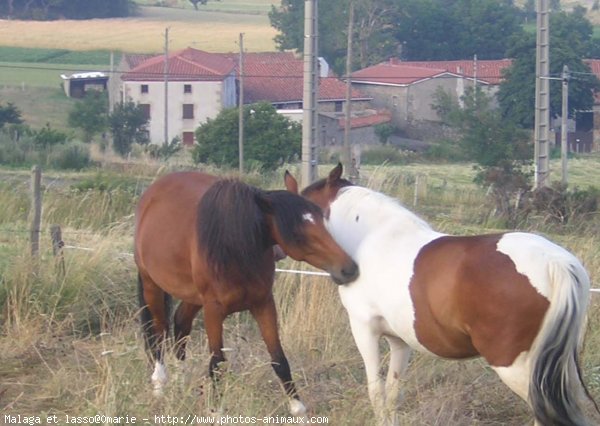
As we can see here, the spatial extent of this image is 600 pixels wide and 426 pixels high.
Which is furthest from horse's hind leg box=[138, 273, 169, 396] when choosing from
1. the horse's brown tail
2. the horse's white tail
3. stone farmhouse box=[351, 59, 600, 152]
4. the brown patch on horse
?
stone farmhouse box=[351, 59, 600, 152]

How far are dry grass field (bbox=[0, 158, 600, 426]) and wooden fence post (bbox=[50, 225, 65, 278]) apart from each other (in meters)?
0.05

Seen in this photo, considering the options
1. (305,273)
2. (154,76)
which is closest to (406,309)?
(305,273)

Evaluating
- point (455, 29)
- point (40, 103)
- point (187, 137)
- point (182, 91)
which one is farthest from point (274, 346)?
point (455, 29)

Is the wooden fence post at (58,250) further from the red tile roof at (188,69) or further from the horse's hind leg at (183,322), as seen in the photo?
the red tile roof at (188,69)

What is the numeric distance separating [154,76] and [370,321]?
152 feet

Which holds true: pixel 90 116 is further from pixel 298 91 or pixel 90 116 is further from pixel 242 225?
pixel 242 225

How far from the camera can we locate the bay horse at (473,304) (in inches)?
178

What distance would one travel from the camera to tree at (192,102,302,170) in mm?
33688

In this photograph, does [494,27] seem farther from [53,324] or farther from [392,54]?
[53,324]

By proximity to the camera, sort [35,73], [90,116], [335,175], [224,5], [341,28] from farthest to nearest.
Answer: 1. [224,5]
2. [35,73]
3. [341,28]
4. [90,116]
5. [335,175]

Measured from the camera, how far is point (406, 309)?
4.93 m

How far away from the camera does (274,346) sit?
5395 mm

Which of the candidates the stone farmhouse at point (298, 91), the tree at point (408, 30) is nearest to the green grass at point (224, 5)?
the tree at point (408, 30)

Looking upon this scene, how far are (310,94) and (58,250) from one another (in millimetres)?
3995
